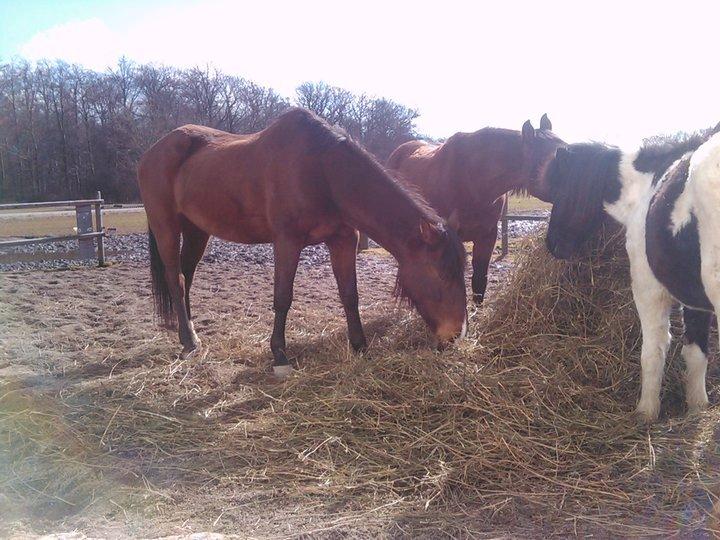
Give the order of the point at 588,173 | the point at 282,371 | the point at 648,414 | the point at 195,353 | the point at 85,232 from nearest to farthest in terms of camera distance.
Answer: the point at 648,414 → the point at 588,173 → the point at 282,371 → the point at 195,353 → the point at 85,232

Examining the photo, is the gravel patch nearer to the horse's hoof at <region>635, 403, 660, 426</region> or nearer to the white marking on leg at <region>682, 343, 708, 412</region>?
the white marking on leg at <region>682, 343, 708, 412</region>

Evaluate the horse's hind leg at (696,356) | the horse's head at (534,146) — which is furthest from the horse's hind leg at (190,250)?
the horse's hind leg at (696,356)

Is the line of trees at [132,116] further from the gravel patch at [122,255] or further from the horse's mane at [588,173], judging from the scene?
the horse's mane at [588,173]

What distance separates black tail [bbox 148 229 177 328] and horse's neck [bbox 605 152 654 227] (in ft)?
13.7

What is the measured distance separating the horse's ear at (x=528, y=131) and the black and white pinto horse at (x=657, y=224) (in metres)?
1.72

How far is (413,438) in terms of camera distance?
2918mm

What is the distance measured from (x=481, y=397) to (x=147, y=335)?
3.71 meters

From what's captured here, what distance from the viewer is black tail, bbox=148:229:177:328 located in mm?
5324

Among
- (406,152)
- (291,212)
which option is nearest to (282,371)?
(291,212)

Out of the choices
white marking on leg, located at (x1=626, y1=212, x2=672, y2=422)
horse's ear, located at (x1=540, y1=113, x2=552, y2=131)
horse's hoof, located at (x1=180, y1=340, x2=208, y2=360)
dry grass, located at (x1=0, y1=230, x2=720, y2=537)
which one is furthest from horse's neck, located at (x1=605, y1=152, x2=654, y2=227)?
horse's hoof, located at (x1=180, y1=340, x2=208, y2=360)

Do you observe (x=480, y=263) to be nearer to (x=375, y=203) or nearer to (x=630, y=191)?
(x=375, y=203)

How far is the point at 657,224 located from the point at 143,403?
11.5ft

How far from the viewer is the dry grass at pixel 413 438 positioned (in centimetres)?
233

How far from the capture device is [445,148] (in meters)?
6.12
